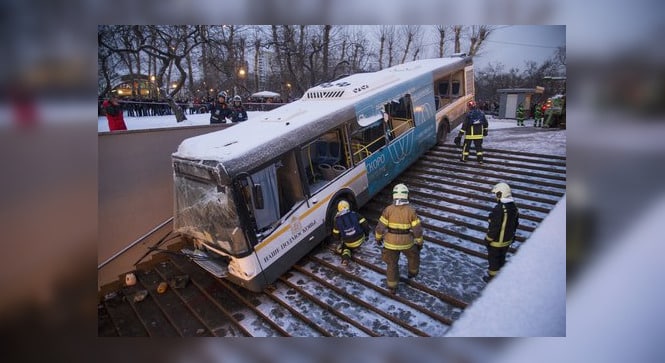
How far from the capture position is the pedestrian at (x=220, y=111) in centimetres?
511

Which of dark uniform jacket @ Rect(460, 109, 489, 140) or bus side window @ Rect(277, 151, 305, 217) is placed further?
dark uniform jacket @ Rect(460, 109, 489, 140)

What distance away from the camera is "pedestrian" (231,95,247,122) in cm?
521

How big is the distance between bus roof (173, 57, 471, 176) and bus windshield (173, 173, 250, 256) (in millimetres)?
310

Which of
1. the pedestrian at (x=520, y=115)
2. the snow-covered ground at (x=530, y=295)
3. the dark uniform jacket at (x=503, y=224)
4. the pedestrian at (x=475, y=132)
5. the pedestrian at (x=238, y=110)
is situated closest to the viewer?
the snow-covered ground at (x=530, y=295)

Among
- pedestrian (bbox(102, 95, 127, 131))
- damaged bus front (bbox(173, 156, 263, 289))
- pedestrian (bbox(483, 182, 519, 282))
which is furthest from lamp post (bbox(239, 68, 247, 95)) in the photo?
pedestrian (bbox(483, 182, 519, 282))

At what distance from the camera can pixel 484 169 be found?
5105 mm

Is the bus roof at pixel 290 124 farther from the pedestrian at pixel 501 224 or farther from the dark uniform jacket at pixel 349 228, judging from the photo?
the pedestrian at pixel 501 224

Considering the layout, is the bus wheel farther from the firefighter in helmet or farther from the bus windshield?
the bus windshield

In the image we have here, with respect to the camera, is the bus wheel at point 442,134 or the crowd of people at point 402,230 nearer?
the crowd of people at point 402,230

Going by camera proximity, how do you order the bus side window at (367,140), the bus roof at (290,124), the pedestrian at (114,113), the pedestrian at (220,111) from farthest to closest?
1. the pedestrian at (220,111)
2. the bus side window at (367,140)
3. the pedestrian at (114,113)
4. the bus roof at (290,124)

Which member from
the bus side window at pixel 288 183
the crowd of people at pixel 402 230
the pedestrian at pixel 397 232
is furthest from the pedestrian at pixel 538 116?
the bus side window at pixel 288 183
